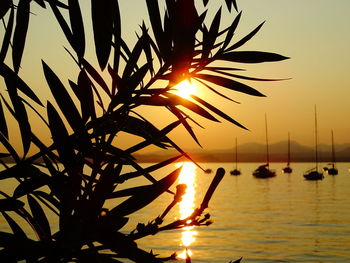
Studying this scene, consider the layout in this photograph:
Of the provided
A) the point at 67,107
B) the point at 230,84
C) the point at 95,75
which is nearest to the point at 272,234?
the point at 230,84

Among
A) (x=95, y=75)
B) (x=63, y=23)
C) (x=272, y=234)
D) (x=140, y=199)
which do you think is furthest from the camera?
(x=272, y=234)

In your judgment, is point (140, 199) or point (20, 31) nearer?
point (140, 199)

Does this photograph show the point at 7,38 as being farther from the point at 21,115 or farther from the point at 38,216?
the point at 38,216

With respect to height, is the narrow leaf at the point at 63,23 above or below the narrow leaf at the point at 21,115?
above

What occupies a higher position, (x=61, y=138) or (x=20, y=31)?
(x=20, y=31)

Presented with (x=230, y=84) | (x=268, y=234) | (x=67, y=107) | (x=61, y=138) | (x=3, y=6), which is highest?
(x=3, y=6)

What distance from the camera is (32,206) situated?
1.82m

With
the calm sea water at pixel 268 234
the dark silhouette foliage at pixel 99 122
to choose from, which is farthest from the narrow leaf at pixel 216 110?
the calm sea water at pixel 268 234

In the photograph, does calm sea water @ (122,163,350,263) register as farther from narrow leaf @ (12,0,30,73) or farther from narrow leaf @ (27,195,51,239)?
narrow leaf @ (12,0,30,73)

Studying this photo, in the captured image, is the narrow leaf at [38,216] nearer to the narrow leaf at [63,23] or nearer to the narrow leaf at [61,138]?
the narrow leaf at [61,138]

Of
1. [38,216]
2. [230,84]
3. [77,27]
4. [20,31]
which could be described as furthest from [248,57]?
[38,216]

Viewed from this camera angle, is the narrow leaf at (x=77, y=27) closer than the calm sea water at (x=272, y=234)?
Yes

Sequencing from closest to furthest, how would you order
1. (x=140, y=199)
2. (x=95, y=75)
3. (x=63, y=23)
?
(x=140, y=199) < (x=63, y=23) < (x=95, y=75)

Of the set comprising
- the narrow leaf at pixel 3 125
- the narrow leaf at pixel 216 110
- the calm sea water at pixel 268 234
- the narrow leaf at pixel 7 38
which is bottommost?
the calm sea water at pixel 268 234
